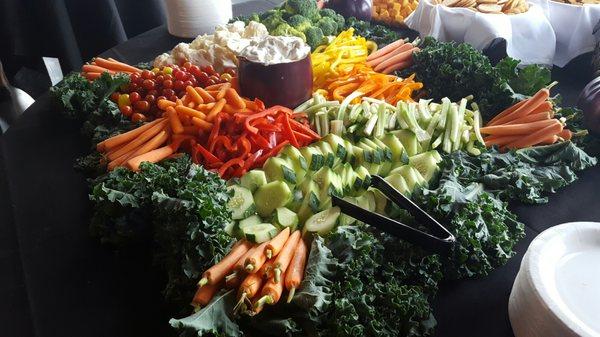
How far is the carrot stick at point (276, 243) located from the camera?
136 cm

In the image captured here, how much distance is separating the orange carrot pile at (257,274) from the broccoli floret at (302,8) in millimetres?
2325

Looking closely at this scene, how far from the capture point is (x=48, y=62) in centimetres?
462

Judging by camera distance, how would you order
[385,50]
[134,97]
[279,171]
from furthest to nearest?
1. [385,50]
2. [134,97]
3. [279,171]

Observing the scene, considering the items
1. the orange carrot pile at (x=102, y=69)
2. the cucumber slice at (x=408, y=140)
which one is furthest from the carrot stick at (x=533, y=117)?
the orange carrot pile at (x=102, y=69)

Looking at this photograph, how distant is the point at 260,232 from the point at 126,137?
91 cm

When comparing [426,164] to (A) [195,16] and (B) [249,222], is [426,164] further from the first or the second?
(A) [195,16]

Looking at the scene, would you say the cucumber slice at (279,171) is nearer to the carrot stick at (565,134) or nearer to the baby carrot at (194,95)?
the baby carrot at (194,95)

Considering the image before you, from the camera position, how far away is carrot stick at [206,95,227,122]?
2.02 meters

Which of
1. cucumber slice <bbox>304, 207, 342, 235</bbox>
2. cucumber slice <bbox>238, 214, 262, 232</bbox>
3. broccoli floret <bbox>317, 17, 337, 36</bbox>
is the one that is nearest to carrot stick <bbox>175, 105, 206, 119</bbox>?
cucumber slice <bbox>238, 214, 262, 232</bbox>

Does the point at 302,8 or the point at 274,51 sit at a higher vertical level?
the point at 274,51

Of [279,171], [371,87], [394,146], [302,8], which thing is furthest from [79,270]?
[302,8]

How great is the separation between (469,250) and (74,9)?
3677mm

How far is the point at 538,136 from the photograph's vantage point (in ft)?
6.62

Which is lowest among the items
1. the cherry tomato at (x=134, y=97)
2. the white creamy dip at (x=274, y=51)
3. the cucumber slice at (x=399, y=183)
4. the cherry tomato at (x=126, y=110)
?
the cucumber slice at (x=399, y=183)
